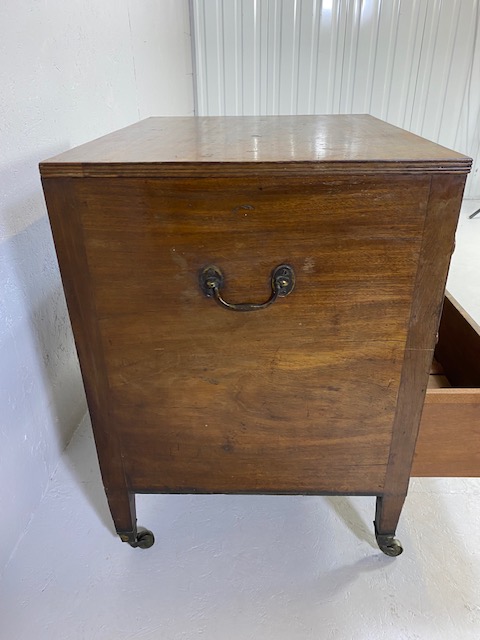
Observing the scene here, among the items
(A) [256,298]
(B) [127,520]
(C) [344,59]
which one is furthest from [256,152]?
(C) [344,59]

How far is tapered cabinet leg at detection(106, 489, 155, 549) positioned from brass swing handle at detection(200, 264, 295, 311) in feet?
1.23

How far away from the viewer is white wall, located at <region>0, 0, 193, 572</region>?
78 centimetres

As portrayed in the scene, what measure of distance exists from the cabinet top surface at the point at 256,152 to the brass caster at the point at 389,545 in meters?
0.58

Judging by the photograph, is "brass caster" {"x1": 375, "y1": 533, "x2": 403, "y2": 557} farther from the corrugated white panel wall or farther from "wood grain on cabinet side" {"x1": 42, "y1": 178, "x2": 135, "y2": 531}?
the corrugated white panel wall

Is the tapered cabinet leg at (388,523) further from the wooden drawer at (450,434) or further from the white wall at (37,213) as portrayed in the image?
the white wall at (37,213)

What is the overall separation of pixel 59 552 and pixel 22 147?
2.19ft

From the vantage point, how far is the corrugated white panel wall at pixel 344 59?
2.20 metres

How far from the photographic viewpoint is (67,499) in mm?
928

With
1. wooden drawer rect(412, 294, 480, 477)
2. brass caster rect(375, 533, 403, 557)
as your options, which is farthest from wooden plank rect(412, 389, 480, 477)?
brass caster rect(375, 533, 403, 557)

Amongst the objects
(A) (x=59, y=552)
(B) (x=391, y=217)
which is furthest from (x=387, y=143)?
(A) (x=59, y=552)

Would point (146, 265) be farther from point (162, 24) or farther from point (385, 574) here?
point (162, 24)

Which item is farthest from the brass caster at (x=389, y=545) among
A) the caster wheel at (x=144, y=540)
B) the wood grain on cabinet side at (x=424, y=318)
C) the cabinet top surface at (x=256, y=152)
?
the cabinet top surface at (x=256, y=152)

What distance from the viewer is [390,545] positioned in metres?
0.81

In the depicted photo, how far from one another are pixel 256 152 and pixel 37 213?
1.59 feet
